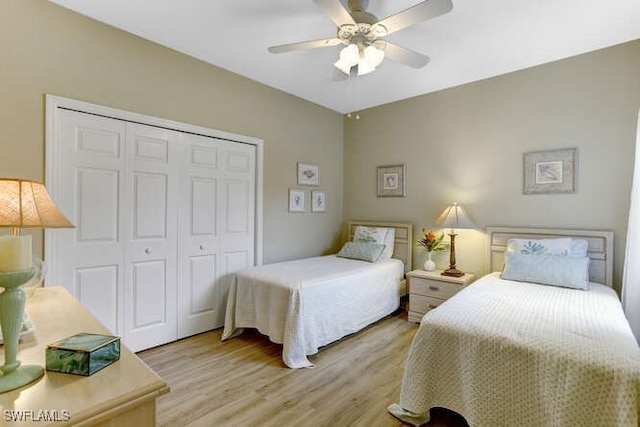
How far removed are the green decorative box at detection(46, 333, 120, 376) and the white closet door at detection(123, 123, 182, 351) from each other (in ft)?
6.22

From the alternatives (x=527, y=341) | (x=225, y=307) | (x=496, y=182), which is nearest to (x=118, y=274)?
(x=225, y=307)

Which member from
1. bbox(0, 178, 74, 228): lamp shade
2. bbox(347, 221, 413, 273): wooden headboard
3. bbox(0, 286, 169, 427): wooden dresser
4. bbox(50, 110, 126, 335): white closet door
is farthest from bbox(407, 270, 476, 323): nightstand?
bbox(0, 178, 74, 228): lamp shade

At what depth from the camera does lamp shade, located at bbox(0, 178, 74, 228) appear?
956 millimetres

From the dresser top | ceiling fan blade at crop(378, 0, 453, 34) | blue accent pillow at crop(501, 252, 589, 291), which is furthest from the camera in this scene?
the dresser top

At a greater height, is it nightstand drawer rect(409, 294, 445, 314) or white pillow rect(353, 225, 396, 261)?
white pillow rect(353, 225, 396, 261)

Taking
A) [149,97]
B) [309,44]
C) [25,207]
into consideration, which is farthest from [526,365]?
[149,97]

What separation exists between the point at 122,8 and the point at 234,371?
282cm

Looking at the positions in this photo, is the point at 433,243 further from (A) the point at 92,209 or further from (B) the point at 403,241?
(A) the point at 92,209

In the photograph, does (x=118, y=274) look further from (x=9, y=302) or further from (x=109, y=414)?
(x=109, y=414)

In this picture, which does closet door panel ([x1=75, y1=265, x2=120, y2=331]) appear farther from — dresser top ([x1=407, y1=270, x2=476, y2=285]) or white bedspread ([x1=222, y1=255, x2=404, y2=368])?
dresser top ([x1=407, y1=270, x2=476, y2=285])

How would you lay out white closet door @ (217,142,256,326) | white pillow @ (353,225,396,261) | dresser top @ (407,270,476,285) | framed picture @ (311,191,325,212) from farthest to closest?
framed picture @ (311,191,325,212)
white pillow @ (353,225,396,261)
white closet door @ (217,142,256,326)
dresser top @ (407,270,476,285)

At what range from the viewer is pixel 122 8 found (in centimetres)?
228

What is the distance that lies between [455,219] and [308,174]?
1.87 metres

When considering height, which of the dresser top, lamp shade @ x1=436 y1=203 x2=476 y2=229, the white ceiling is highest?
the white ceiling
